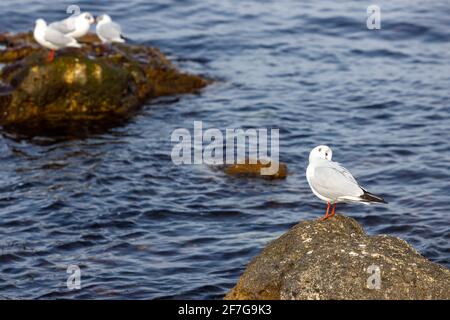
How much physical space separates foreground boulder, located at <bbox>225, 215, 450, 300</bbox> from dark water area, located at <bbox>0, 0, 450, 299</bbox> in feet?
10.2

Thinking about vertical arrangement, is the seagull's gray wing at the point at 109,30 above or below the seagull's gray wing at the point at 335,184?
above

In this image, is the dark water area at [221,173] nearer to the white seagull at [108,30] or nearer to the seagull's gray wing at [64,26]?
the white seagull at [108,30]

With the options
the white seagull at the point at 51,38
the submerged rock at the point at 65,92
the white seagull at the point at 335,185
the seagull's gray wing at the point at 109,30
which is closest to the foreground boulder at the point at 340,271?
the white seagull at the point at 335,185

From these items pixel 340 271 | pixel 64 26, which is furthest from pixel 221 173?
pixel 340 271

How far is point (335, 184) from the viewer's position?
34.2 feet

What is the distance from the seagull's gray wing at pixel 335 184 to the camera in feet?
34.2

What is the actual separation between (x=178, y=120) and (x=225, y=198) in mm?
4040

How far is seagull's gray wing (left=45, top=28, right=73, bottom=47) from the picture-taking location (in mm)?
19094

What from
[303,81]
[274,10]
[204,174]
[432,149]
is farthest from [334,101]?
[274,10]

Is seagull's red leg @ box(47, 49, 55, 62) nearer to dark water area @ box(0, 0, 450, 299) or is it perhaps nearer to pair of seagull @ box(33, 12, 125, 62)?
pair of seagull @ box(33, 12, 125, 62)

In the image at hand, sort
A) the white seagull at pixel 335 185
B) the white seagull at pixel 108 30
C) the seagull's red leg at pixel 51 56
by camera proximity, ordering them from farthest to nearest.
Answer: the white seagull at pixel 108 30, the seagull's red leg at pixel 51 56, the white seagull at pixel 335 185

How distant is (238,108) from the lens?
2008cm

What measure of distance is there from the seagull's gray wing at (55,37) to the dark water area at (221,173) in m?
2.29
